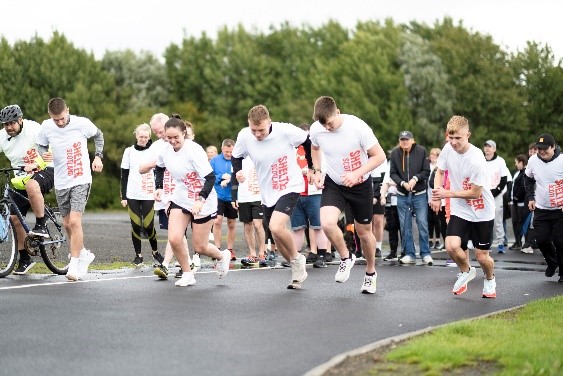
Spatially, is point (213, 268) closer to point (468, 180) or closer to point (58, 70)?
point (468, 180)

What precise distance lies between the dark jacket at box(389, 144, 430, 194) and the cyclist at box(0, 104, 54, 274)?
614 centimetres

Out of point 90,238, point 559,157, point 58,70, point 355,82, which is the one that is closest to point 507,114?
point 355,82

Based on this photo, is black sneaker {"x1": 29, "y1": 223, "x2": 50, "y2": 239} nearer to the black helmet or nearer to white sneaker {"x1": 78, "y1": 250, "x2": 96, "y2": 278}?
white sneaker {"x1": 78, "y1": 250, "x2": 96, "y2": 278}

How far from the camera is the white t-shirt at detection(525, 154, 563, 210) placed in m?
15.0

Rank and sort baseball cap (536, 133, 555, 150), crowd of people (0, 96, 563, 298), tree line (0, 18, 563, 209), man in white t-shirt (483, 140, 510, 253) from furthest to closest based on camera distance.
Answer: tree line (0, 18, 563, 209)
man in white t-shirt (483, 140, 510, 253)
baseball cap (536, 133, 555, 150)
crowd of people (0, 96, 563, 298)

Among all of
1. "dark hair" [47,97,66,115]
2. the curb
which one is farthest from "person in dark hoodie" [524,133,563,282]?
"dark hair" [47,97,66,115]

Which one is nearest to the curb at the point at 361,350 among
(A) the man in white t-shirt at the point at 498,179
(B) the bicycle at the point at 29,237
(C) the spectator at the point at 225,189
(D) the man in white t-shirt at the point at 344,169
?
(D) the man in white t-shirt at the point at 344,169

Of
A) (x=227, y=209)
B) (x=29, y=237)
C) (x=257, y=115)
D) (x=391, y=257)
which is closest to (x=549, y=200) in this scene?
(x=391, y=257)

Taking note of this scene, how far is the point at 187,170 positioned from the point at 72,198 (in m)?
1.75

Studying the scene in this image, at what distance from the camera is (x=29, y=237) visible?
1388cm

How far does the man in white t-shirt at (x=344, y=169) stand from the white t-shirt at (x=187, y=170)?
1.34 m

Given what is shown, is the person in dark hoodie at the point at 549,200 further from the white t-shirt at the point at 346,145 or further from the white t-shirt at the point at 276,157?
the white t-shirt at the point at 276,157

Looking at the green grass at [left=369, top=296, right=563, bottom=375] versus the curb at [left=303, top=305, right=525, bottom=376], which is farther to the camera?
the green grass at [left=369, top=296, right=563, bottom=375]

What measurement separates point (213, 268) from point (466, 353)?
8.47 metres
